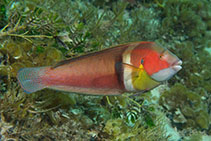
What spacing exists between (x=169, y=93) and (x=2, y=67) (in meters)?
3.60

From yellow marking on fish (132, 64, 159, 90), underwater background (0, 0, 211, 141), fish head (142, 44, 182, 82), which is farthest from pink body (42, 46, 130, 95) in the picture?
underwater background (0, 0, 211, 141)

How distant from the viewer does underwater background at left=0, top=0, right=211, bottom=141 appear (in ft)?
7.93

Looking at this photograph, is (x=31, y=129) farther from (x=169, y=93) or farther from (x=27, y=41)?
(x=169, y=93)

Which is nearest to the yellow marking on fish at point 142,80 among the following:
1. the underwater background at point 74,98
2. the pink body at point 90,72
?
the pink body at point 90,72

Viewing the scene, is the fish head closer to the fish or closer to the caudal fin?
the fish

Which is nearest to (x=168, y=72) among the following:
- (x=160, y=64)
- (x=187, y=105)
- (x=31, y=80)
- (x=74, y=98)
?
(x=160, y=64)

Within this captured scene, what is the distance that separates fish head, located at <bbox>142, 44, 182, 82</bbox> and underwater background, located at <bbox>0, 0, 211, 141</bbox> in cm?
103

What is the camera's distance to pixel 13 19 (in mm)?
2859

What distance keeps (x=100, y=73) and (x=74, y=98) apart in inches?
53.2

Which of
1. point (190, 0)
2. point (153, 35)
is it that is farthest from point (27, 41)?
point (190, 0)

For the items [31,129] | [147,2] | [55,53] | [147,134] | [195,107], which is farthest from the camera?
[147,2]

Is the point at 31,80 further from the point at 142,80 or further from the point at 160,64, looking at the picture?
the point at 160,64

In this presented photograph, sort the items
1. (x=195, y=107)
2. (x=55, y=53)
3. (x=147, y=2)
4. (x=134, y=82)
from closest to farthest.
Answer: (x=134, y=82) → (x=55, y=53) → (x=195, y=107) → (x=147, y=2)

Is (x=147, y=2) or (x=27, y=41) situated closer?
(x=27, y=41)
